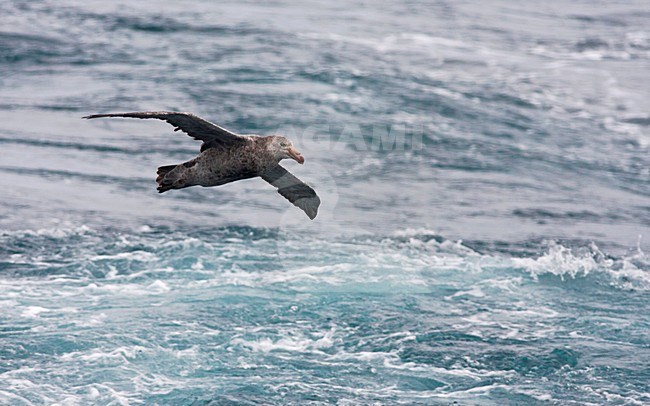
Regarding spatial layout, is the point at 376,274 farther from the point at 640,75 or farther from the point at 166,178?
the point at 640,75

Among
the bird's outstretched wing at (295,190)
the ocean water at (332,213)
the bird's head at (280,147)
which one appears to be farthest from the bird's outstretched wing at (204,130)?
the ocean water at (332,213)

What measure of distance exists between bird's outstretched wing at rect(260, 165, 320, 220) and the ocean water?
9750 millimetres

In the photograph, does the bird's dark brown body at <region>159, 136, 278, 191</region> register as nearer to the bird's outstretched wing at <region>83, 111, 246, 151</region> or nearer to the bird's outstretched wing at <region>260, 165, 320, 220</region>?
the bird's outstretched wing at <region>83, 111, 246, 151</region>

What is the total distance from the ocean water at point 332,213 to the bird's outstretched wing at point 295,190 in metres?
9.75

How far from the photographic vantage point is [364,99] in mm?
62719

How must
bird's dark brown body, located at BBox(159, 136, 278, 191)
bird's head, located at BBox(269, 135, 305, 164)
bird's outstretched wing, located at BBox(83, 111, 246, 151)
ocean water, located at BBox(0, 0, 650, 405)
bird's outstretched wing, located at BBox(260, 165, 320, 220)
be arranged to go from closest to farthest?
bird's outstretched wing, located at BBox(83, 111, 246, 151)
bird's head, located at BBox(269, 135, 305, 164)
bird's dark brown body, located at BBox(159, 136, 278, 191)
bird's outstretched wing, located at BBox(260, 165, 320, 220)
ocean water, located at BBox(0, 0, 650, 405)

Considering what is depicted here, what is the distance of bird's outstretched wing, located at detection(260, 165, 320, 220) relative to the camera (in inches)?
933

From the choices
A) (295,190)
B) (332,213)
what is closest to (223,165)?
(295,190)

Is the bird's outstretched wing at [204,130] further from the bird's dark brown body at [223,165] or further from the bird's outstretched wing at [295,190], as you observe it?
the bird's outstretched wing at [295,190]

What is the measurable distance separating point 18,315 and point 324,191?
18.9 meters

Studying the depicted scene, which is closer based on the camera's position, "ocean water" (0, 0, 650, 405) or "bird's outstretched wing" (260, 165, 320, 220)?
"bird's outstretched wing" (260, 165, 320, 220)

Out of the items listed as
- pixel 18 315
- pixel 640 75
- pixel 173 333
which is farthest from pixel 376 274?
pixel 640 75

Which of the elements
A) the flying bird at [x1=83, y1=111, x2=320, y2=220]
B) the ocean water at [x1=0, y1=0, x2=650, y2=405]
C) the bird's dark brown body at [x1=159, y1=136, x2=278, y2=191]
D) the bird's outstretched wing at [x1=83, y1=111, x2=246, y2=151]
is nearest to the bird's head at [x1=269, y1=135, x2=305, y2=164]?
the flying bird at [x1=83, y1=111, x2=320, y2=220]

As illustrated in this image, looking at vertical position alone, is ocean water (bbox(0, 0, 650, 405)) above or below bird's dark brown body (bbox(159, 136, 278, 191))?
below
